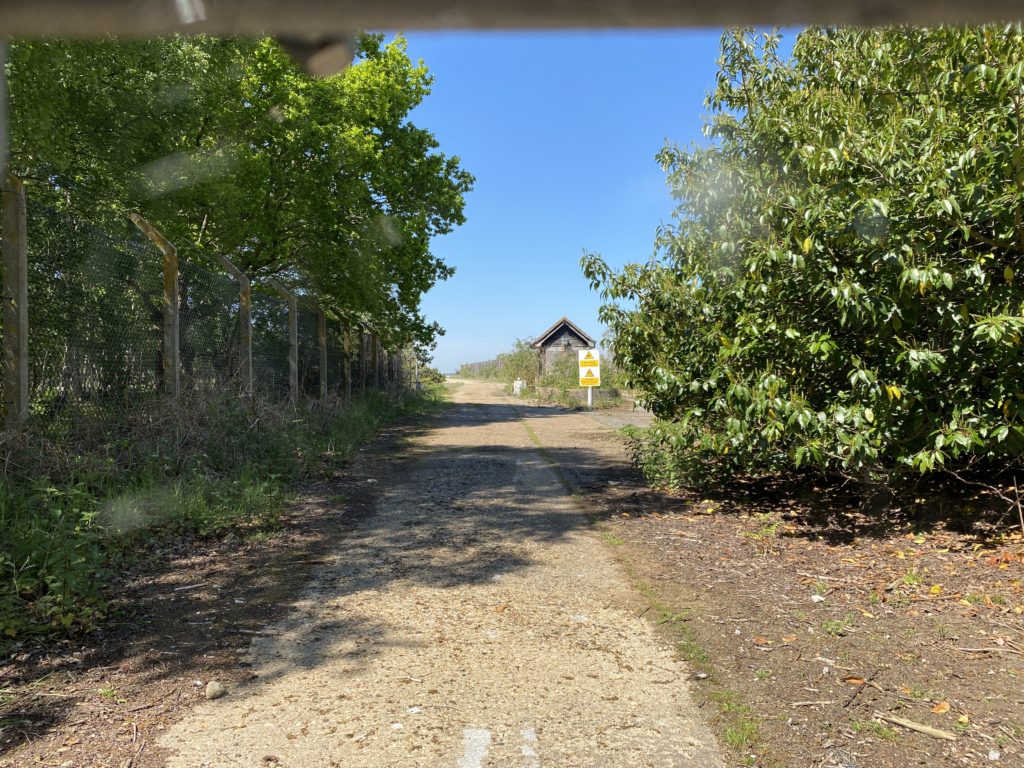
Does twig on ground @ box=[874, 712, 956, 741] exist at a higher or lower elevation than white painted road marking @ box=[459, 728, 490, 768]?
lower

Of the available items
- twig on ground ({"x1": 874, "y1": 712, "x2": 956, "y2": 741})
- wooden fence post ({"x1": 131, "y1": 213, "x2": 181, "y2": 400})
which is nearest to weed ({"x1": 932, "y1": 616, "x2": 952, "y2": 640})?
twig on ground ({"x1": 874, "y1": 712, "x2": 956, "y2": 741})

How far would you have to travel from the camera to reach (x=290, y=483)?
26.3 ft

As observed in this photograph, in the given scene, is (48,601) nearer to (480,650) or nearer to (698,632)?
(480,650)

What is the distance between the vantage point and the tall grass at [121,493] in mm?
3781

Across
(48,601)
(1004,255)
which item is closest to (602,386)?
(1004,255)

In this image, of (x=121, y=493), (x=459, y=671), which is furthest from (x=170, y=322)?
(x=459, y=671)

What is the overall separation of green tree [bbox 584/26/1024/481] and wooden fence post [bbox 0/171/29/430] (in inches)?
212

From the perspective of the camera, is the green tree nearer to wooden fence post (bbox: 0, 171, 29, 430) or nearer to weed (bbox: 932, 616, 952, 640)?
weed (bbox: 932, 616, 952, 640)

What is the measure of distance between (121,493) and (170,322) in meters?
2.45

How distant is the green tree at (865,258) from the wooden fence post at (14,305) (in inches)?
212

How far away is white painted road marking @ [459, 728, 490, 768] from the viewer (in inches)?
99.0

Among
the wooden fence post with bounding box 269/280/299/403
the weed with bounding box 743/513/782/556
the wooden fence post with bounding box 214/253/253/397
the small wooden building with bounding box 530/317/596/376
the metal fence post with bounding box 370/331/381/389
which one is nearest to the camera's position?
the weed with bounding box 743/513/782/556

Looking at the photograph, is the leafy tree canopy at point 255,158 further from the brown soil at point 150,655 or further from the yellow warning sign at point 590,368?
the yellow warning sign at point 590,368

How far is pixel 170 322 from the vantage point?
7.54m
